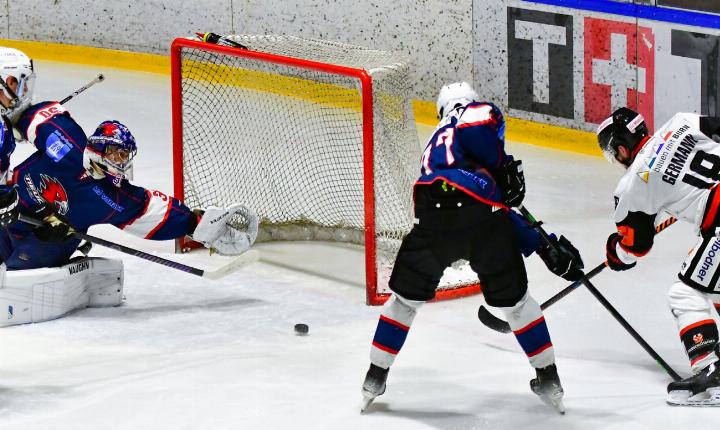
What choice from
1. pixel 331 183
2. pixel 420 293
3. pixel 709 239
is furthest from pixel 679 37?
pixel 420 293

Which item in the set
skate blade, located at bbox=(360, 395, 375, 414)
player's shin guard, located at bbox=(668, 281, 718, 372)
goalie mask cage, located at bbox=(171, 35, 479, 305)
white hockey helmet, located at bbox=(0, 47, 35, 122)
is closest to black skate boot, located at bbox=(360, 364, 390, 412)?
skate blade, located at bbox=(360, 395, 375, 414)

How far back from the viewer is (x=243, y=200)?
21.0 feet

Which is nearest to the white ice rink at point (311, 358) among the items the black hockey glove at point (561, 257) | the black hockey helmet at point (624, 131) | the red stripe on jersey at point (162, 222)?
the red stripe on jersey at point (162, 222)

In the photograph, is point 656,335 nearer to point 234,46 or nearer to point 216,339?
point 216,339

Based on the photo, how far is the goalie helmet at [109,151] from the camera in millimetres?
→ 5242

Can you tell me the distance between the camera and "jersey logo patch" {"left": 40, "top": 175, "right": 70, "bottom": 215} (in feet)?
17.6

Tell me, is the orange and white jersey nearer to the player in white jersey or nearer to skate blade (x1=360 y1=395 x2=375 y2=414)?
the player in white jersey

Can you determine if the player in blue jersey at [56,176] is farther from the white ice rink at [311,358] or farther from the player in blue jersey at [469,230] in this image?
the player in blue jersey at [469,230]

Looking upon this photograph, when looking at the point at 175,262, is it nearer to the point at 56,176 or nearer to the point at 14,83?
the point at 56,176

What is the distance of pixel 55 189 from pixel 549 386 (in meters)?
2.08

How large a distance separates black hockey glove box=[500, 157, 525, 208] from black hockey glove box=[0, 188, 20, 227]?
164 cm

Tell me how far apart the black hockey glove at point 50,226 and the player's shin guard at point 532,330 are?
179 cm

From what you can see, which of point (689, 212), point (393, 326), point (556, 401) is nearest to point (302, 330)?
point (393, 326)

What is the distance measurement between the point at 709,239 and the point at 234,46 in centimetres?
242
